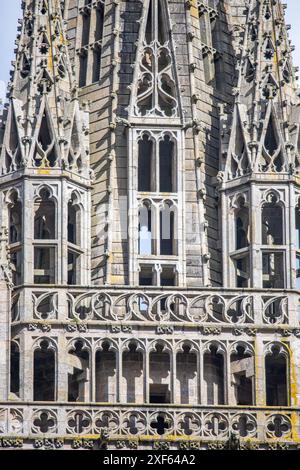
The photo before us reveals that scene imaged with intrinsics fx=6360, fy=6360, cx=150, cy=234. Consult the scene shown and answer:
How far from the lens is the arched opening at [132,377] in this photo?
5497 inches

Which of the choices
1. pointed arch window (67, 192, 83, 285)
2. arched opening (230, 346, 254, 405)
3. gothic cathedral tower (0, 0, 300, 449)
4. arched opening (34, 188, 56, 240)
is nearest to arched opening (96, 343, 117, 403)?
gothic cathedral tower (0, 0, 300, 449)

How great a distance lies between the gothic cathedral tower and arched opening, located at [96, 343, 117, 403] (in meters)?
0.04

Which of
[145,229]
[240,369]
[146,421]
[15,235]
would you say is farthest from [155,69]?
[146,421]

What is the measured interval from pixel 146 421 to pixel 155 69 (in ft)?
30.7

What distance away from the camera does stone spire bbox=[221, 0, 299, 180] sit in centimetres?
14250

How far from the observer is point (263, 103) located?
143m

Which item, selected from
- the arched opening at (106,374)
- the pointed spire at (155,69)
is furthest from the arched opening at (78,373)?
the pointed spire at (155,69)

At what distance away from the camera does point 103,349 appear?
140 meters

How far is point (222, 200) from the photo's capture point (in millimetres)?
142375

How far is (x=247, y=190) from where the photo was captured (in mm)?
142125

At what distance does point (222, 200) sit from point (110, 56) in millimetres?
4714

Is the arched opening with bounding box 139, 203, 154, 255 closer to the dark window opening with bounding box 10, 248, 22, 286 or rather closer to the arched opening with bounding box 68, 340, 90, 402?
Result: the dark window opening with bounding box 10, 248, 22, 286

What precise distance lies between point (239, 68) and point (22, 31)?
16.4 feet

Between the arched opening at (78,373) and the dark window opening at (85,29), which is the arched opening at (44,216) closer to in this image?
the arched opening at (78,373)
